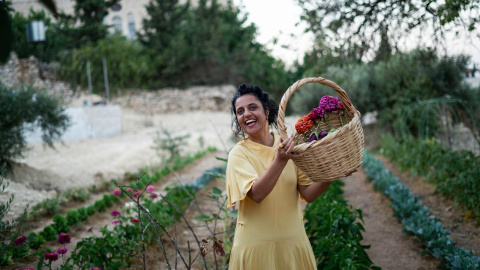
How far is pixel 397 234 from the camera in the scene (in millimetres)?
4723

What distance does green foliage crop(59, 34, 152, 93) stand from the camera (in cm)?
2325

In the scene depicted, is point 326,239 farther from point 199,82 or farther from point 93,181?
point 199,82

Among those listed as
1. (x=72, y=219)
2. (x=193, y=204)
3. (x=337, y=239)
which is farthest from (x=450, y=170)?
(x=72, y=219)

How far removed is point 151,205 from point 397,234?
10.3ft

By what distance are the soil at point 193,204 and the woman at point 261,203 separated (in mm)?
412

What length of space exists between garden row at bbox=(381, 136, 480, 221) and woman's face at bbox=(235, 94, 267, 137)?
3750 millimetres

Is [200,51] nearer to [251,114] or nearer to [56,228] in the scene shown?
[56,228]

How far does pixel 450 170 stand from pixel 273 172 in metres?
5.22

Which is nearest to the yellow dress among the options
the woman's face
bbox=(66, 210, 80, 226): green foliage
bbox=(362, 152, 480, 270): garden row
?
the woman's face

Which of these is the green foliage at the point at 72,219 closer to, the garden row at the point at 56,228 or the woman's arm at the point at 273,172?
the garden row at the point at 56,228

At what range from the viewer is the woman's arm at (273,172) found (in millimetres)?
1643

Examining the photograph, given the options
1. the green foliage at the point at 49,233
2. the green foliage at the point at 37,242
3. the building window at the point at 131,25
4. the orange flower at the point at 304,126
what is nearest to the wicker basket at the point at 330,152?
the orange flower at the point at 304,126

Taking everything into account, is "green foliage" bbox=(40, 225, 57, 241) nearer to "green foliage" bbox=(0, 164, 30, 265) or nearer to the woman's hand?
"green foliage" bbox=(0, 164, 30, 265)

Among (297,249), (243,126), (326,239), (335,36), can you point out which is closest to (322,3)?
(335,36)
